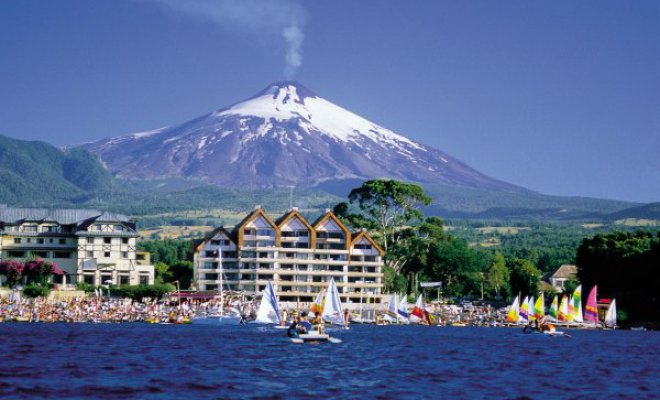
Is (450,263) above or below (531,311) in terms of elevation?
above

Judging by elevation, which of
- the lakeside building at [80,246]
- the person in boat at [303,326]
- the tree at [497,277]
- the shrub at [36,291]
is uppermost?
the lakeside building at [80,246]

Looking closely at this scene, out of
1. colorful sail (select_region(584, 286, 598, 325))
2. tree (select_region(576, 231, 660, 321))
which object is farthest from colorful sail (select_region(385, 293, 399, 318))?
tree (select_region(576, 231, 660, 321))

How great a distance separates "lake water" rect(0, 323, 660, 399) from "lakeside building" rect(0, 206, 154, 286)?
5783 centimetres

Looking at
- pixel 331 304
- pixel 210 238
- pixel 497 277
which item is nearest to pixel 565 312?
pixel 331 304

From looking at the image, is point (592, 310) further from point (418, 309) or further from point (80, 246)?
point (80, 246)

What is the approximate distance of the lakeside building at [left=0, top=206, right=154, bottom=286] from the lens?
150250mm

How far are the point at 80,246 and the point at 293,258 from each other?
88.2 feet

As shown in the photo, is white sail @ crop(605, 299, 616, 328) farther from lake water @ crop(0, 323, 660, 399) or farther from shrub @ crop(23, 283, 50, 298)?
shrub @ crop(23, 283, 50, 298)

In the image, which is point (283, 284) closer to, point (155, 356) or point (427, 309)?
point (427, 309)

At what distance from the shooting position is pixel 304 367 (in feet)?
197

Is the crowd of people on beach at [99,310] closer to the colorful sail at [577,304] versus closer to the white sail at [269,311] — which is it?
the white sail at [269,311]

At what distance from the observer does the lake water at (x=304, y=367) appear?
4916cm

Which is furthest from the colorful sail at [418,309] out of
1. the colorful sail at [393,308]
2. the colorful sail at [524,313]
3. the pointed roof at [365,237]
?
the pointed roof at [365,237]

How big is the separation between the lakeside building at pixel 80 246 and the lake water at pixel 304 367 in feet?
190
